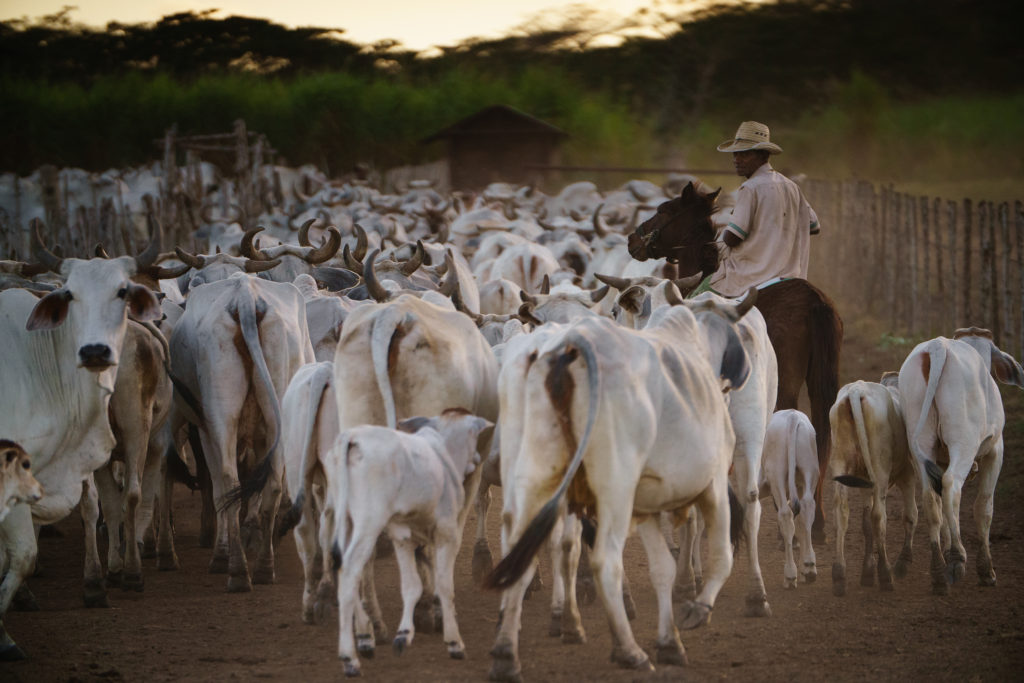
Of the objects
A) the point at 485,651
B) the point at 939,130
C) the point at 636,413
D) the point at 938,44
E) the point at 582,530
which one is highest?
the point at 938,44

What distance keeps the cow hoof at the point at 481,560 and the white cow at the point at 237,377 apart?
1.16 metres

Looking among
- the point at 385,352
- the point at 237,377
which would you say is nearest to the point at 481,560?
the point at 237,377

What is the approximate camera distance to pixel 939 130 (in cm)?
3953

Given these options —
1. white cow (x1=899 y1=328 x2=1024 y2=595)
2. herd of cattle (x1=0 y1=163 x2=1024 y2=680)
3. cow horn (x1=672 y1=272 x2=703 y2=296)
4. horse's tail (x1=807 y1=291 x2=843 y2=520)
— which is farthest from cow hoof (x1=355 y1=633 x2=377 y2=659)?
cow horn (x1=672 y1=272 x2=703 y2=296)

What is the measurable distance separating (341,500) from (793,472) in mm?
3042

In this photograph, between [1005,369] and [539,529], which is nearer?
[539,529]

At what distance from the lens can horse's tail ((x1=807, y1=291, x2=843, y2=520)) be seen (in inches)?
352

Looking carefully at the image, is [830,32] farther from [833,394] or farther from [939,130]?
[833,394]

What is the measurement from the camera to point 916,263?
17344 millimetres

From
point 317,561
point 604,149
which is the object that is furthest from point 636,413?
point 604,149

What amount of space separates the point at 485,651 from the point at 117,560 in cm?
268

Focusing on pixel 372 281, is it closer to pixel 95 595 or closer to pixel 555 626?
pixel 555 626

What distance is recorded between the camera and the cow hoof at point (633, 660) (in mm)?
6039

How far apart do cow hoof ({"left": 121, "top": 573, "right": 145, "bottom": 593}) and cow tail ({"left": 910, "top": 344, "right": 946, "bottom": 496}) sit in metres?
4.26
